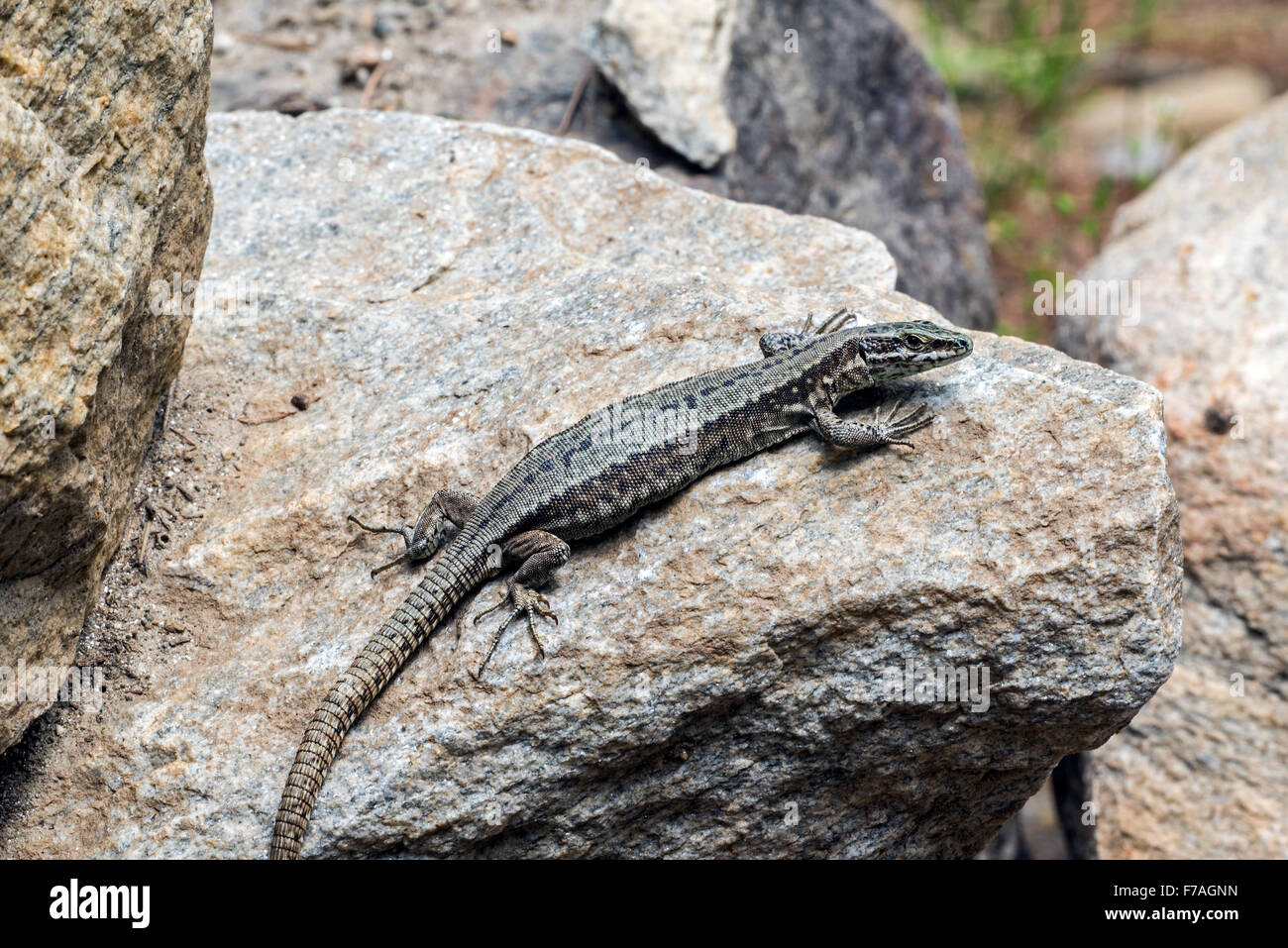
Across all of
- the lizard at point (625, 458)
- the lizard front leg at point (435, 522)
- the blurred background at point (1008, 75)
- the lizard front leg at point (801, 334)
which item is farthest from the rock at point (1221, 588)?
the lizard front leg at point (435, 522)

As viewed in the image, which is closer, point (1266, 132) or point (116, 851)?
point (116, 851)

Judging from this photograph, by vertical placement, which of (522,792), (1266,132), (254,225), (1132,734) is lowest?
(1132,734)

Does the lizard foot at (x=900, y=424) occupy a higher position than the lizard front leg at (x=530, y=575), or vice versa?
the lizard foot at (x=900, y=424)

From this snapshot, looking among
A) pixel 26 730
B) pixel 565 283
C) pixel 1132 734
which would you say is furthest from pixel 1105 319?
pixel 26 730

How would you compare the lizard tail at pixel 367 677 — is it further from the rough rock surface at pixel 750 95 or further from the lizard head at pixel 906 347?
the rough rock surface at pixel 750 95

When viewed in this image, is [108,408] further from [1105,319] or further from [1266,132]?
[1266,132]

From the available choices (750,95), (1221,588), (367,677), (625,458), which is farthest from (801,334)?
(750,95)

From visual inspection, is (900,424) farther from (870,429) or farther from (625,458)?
(625,458)
